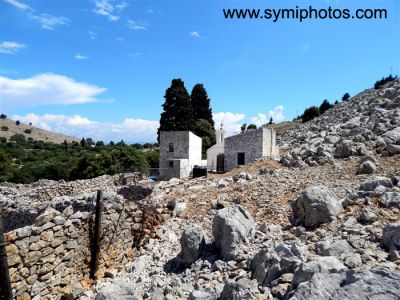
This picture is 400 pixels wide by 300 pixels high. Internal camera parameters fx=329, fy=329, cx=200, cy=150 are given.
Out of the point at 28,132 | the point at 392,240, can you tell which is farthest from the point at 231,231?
the point at 28,132

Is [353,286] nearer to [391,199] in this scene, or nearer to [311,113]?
[391,199]

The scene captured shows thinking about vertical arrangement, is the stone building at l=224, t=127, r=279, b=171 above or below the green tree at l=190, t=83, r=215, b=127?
below

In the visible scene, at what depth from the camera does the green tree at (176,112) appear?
4409cm

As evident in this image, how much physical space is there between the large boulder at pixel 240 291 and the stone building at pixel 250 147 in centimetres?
2045

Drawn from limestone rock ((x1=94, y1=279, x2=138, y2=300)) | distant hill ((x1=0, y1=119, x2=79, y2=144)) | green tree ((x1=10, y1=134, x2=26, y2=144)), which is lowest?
limestone rock ((x1=94, y1=279, x2=138, y2=300))

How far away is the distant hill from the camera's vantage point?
117 meters

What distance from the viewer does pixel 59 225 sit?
8.31 meters

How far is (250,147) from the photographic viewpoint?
27531 mm

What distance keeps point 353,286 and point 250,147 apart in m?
23.3

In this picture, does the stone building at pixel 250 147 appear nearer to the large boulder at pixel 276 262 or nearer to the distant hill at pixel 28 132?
the large boulder at pixel 276 262

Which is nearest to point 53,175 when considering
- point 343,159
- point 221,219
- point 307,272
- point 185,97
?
point 185,97

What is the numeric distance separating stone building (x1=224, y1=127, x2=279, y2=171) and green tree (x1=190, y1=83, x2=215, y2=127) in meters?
23.5

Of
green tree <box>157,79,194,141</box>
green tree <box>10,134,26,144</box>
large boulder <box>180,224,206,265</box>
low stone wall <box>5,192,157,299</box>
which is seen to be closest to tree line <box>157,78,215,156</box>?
green tree <box>157,79,194,141</box>

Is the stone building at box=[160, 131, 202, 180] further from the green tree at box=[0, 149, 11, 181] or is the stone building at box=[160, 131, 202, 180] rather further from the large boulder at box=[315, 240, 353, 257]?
the green tree at box=[0, 149, 11, 181]
